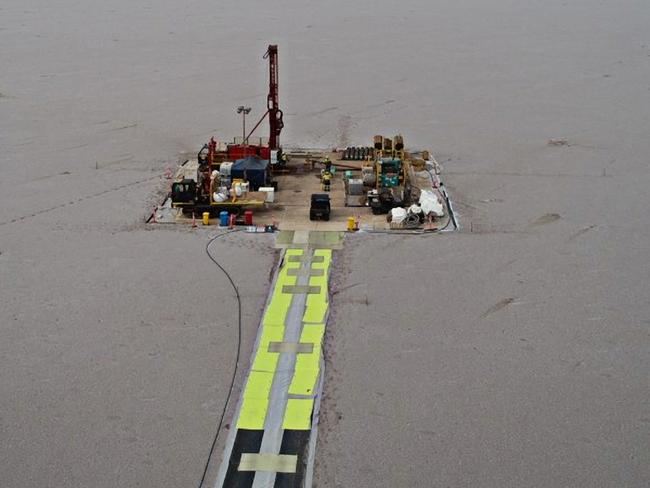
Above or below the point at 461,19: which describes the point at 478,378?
below

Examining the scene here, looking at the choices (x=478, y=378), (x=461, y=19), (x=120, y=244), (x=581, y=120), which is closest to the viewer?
(x=478, y=378)

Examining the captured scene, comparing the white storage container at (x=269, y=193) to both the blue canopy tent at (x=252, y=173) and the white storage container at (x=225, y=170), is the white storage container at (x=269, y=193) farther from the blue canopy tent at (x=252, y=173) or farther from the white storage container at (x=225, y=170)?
the white storage container at (x=225, y=170)

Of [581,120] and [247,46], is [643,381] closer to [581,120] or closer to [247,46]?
[581,120]

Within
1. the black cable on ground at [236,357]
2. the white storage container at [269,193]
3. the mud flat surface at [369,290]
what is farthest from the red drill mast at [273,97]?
the black cable on ground at [236,357]

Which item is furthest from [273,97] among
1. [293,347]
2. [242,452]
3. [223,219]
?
[242,452]

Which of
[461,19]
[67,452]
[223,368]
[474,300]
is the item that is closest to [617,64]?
[461,19]

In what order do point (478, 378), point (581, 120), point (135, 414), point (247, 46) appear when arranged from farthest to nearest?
point (247, 46), point (581, 120), point (478, 378), point (135, 414)

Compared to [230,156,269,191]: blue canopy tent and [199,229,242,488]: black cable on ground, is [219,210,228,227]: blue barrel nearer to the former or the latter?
[199,229,242,488]: black cable on ground

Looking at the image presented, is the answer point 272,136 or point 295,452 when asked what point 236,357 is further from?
point 272,136
